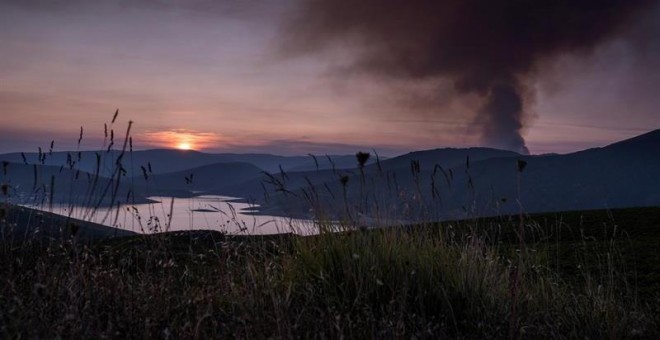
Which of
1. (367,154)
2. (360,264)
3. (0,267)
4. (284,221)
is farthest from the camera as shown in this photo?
(284,221)

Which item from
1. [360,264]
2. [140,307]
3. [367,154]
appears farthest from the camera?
[360,264]

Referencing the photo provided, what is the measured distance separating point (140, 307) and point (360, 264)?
2.45 meters

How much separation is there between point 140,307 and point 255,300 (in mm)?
1198

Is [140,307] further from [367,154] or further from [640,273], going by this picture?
[640,273]

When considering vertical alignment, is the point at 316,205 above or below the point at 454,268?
above

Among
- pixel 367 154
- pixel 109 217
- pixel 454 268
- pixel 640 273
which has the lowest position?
pixel 640 273

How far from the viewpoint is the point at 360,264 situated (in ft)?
20.1

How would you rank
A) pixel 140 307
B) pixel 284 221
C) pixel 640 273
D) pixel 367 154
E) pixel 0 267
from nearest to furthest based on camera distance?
1. pixel 367 154
2. pixel 140 307
3. pixel 0 267
4. pixel 284 221
5. pixel 640 273

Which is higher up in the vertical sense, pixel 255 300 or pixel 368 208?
pixel 368 208

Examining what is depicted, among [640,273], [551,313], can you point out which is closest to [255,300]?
[551,313]

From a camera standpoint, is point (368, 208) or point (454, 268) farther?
point (368, 208)

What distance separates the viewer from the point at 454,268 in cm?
662

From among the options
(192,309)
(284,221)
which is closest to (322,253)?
(284,221)

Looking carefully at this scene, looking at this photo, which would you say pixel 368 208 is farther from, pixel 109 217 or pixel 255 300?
pixel 109 217
